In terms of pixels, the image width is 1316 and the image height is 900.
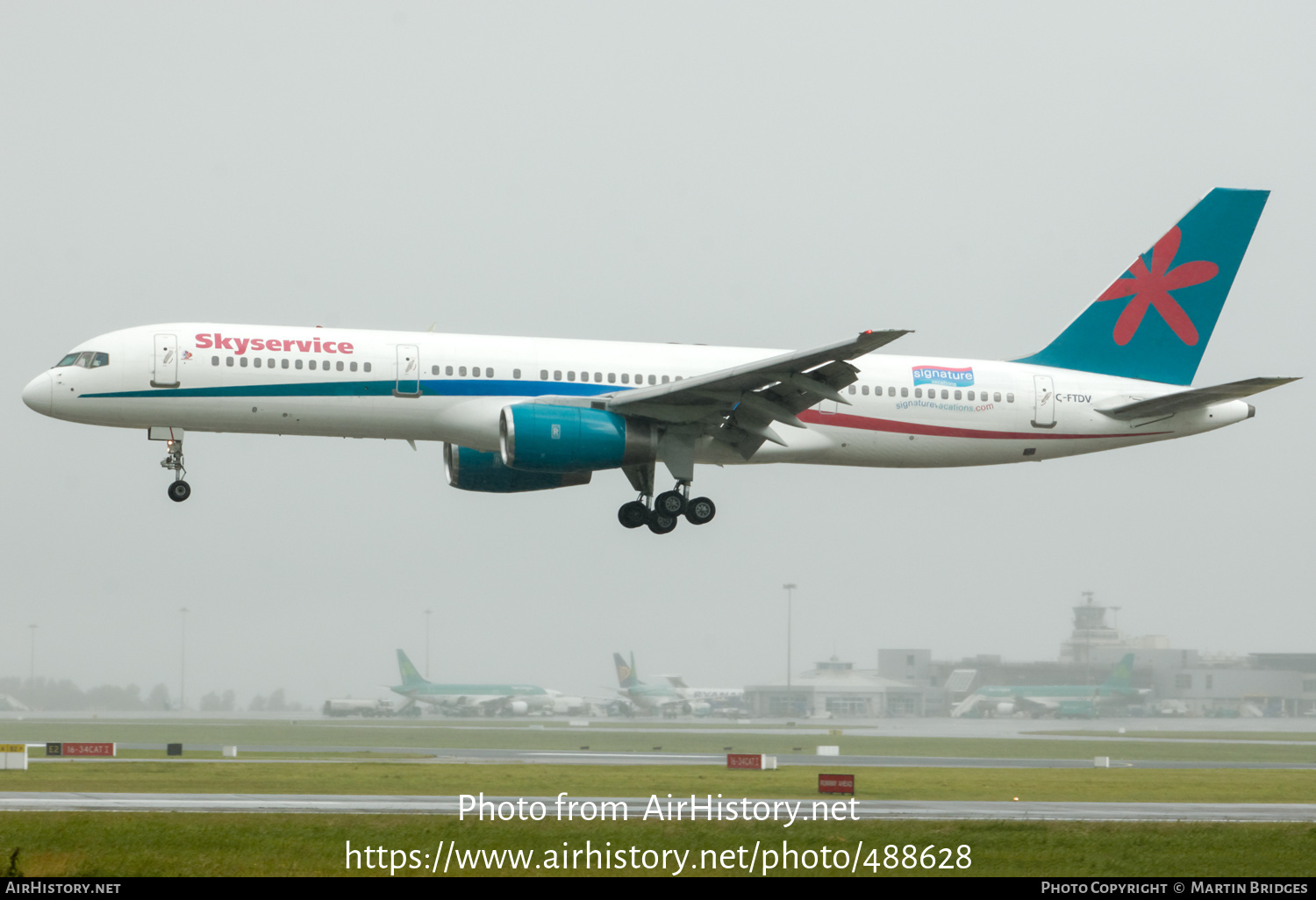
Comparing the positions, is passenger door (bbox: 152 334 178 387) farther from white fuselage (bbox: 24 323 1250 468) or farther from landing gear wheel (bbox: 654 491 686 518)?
landing gear wheel (bbox: 654 491 686 518)

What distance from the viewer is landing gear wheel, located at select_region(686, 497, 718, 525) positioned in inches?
1505

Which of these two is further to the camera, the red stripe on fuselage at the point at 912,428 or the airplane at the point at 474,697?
the airplane at the point at 474,697

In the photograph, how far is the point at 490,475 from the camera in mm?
40344

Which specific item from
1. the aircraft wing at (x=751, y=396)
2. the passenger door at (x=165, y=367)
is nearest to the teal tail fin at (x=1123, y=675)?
the aircraft wing at (x=751, y=396)

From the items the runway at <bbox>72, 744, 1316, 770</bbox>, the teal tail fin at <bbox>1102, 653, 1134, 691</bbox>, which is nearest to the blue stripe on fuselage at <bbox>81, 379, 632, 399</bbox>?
the runway at <bbox>72, 744, 1316, 770</bbox>

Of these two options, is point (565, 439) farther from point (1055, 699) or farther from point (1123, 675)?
point (1123, 675)

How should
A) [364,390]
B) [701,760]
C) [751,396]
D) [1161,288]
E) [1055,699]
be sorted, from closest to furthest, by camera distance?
[364,390], [751,396], [1161,288], [701,760], [1055,699]

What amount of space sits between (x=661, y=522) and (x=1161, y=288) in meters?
17.1

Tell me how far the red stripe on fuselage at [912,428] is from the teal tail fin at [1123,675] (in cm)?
8581

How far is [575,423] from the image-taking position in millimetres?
35250

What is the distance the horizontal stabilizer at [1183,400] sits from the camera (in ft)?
118

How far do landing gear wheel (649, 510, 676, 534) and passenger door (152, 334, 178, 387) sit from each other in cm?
1270

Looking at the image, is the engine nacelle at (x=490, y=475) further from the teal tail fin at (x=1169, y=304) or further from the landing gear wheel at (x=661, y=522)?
the teal tail fin at (x=1169, y=304)
